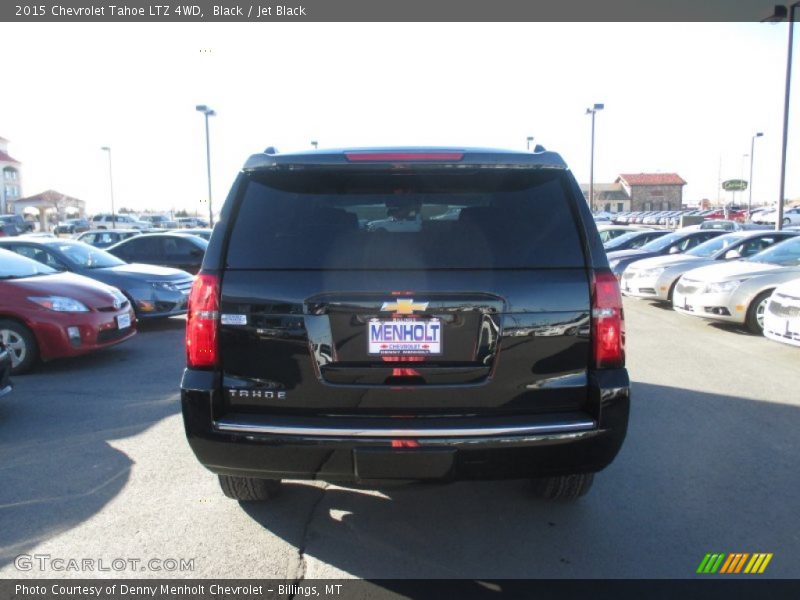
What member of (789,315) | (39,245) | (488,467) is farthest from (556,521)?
(39,245)

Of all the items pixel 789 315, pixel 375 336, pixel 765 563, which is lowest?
pixel 765 563

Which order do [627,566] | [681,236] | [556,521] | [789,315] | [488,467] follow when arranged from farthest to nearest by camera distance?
[681,236]
[789,315]
[556,521]
[627,566]
[488,467]

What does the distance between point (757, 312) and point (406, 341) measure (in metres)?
8.53

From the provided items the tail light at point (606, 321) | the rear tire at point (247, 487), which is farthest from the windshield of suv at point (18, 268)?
the tail light at point (606, 321)

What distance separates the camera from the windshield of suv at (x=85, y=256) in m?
10.0

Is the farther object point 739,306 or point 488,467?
point 739,306

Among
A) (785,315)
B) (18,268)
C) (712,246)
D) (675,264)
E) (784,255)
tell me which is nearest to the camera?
(785,315)

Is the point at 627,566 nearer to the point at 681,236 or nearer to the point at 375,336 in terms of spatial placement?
the point at 375,336

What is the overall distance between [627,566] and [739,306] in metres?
7.64

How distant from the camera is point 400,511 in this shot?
375 centimetres

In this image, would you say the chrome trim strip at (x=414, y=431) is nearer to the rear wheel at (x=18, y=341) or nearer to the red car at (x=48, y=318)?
the red car at (x=48, y=318)

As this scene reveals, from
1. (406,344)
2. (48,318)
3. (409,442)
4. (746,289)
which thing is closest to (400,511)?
(409,442)

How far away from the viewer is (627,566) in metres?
3.12

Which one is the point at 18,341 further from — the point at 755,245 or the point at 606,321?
the point at 755,245
